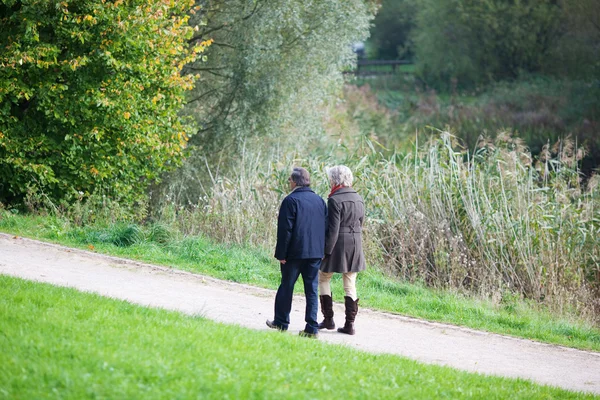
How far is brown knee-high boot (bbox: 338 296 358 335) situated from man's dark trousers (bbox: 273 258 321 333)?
0.44 meters

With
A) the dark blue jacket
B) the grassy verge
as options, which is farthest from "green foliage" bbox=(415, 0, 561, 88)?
the dark blue jacket

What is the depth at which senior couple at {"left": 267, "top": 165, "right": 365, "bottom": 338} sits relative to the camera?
771cm

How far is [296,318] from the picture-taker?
8.74 m

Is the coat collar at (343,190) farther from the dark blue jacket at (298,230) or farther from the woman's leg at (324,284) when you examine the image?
the woman's leg at (324,284)

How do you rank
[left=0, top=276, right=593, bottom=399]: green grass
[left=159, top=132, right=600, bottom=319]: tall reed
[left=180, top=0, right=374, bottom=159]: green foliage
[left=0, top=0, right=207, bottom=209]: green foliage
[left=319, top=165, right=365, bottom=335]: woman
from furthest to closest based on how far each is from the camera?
[left=180, top=0, right=374, bottom=159]: green foliage → [left=0, top=0, right=207, bottom=209]: green foliage → [left=159, top=132, right=600, bottom=319]: tall reed → [left=319, top=165, right=365, bottom=335]: woman → [left=0, top=276, right=593, bottom=399]: green grass

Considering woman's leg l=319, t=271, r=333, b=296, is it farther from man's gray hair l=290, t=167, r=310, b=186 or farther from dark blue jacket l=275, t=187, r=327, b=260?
man's gray hair l=290, t=167, r=310, b=186

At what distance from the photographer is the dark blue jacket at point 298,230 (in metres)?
7.68

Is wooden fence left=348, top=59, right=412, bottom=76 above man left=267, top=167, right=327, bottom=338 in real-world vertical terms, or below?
above

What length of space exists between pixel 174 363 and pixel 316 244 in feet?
7.89

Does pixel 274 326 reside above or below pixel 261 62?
below

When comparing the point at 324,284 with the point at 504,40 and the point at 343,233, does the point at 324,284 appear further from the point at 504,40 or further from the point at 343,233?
the point at 504,40

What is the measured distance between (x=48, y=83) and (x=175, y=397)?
963cm

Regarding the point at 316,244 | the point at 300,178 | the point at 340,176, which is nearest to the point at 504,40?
the point at 340,176

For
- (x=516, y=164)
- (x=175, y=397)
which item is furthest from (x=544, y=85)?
(x=175, y=397)
